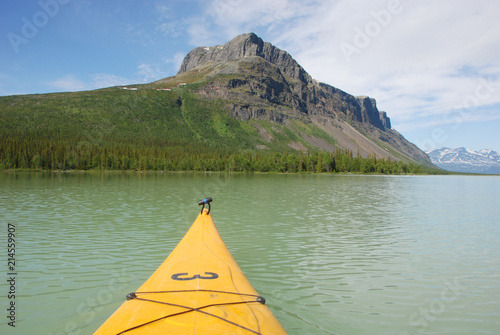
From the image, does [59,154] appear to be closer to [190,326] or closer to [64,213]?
[64,213]

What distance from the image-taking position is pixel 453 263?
14.9 m

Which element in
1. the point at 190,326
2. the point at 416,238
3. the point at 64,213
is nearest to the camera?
the point at 190,326

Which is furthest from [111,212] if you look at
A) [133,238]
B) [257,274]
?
[257,274]

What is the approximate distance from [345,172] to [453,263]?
166 metres

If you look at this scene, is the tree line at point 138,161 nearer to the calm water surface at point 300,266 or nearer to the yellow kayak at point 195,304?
the calm water surface at point 300,266

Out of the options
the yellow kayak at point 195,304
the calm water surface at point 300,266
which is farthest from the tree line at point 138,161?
the yellow kayak at point 195,304
